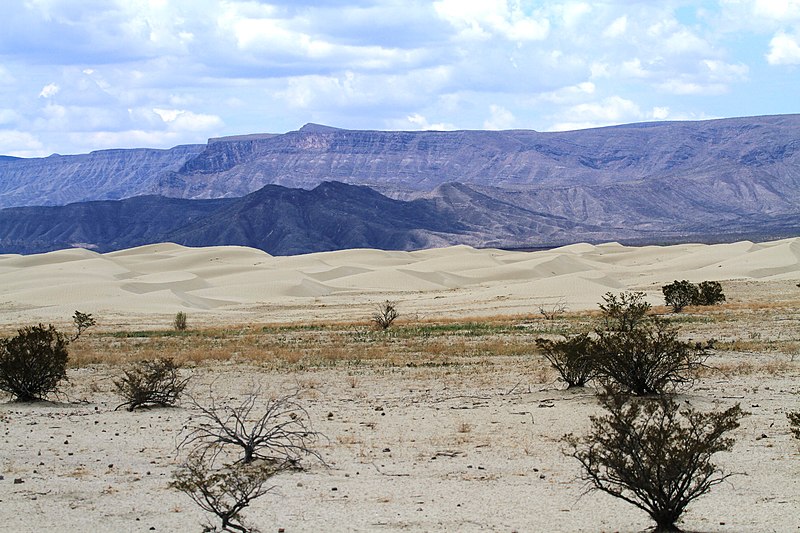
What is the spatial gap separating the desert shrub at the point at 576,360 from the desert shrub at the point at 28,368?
26.0 feet

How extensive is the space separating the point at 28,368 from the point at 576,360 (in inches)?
341

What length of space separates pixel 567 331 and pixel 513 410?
12766 millimetres

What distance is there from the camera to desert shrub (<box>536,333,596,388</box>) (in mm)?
14641

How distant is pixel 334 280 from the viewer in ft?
253

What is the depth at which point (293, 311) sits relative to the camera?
49.0 metres

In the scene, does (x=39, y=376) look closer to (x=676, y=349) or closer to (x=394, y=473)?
(x=394, y=473)

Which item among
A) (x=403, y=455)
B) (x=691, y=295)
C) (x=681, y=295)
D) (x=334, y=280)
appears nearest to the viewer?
(x=403, y=455)

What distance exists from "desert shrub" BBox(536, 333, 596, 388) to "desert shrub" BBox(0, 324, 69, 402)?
26.0 feet

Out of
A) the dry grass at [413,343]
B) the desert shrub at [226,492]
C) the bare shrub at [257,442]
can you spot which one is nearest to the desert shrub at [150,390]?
the bare shrub at [257,442]

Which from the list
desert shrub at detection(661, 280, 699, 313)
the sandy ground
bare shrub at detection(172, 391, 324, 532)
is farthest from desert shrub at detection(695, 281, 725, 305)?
bare shrub at detection(172, 391, 324, 532)

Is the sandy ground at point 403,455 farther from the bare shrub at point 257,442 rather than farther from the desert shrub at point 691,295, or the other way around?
the desert shrub at point 691,295

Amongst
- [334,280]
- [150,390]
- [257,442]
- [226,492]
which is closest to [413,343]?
[150,390]

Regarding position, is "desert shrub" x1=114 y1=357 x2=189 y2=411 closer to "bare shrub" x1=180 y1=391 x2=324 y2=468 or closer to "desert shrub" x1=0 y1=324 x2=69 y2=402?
"desert shrub" x1=0 y1=324 x2=69 y2=402

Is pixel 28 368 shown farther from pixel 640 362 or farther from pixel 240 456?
pixel 640 362
